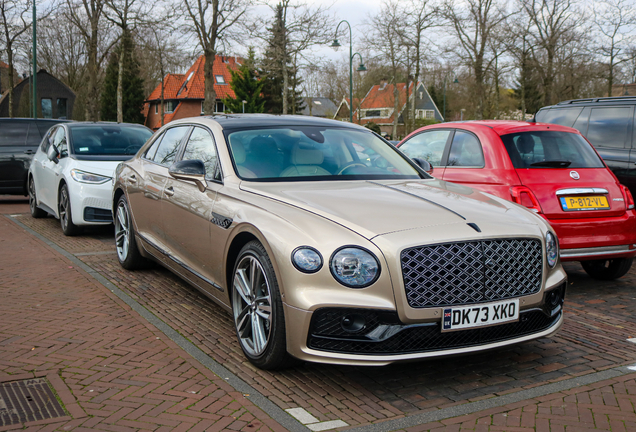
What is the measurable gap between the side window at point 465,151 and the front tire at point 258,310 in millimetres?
3279

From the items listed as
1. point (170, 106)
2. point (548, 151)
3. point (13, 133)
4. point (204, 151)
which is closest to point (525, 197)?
point (548, 151)

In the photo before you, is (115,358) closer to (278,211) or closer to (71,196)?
(278,211)

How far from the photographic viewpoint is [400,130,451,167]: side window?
23.5ft

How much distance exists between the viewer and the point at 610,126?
27.3ft

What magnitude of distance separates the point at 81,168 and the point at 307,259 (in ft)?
21.2

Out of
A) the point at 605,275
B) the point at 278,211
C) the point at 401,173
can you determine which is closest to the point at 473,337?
the point at 278,211

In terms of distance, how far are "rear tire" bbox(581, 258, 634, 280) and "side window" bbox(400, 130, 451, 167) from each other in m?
1.96

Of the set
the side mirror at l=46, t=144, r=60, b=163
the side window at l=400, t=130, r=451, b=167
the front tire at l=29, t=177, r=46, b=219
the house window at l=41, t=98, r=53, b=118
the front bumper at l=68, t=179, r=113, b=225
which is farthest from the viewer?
the house window at l=41, t=98, r=53, b=118

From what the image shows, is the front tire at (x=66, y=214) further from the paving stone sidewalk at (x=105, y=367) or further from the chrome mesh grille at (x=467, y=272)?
the chrome mesh grille at (x=467, y=272)

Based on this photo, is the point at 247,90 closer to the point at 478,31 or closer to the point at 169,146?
the point at 478,31

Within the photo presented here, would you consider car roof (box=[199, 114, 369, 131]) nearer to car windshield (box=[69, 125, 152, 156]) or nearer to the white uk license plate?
the white uk license plate

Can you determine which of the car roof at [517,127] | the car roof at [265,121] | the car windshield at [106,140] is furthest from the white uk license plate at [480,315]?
the car windshield at [106,140]

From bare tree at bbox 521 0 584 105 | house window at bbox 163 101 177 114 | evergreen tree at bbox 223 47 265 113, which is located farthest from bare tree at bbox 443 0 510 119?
house window at bbox 163 101 177 114

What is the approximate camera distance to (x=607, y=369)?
3936 mm
